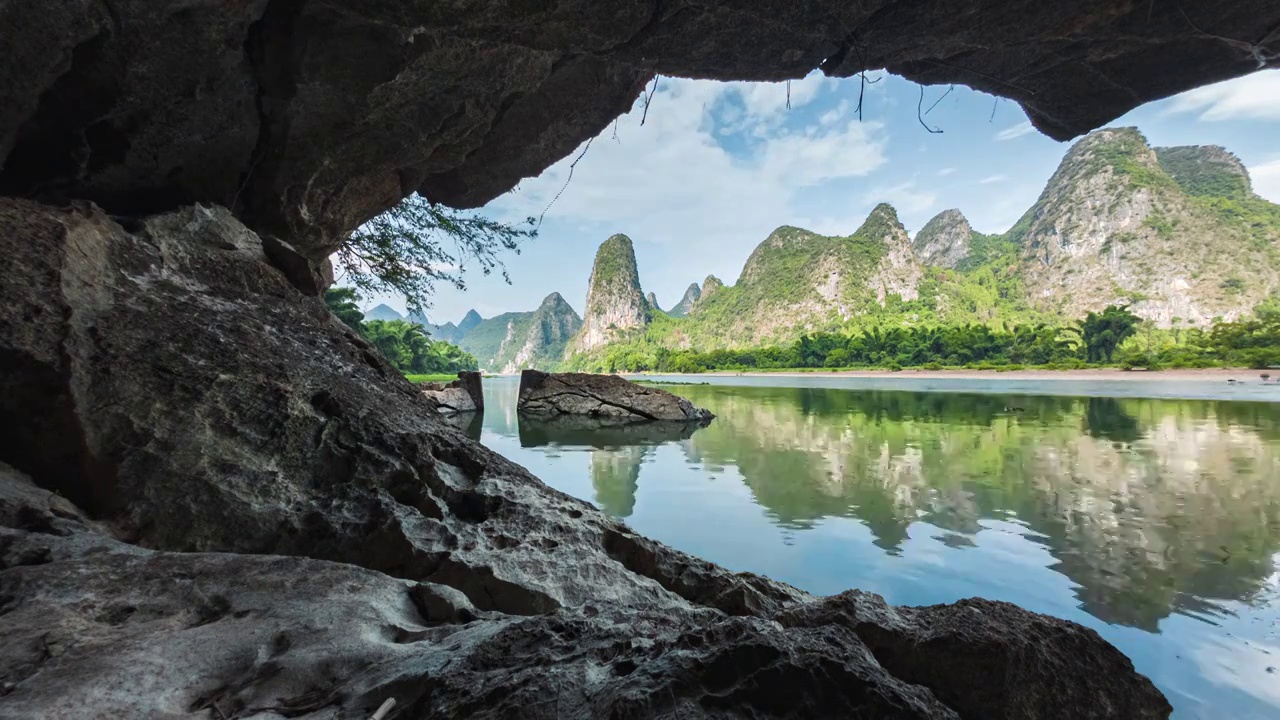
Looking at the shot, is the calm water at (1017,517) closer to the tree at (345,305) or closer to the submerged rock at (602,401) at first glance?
the submerged rock at (602,401)

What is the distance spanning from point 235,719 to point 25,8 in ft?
13.4

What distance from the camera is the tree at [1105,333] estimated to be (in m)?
48.4

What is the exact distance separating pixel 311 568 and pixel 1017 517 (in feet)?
21.5

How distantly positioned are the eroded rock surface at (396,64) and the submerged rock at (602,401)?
9945 millimetres

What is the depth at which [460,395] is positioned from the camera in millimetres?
16453

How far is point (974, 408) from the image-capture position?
1694 centimetres

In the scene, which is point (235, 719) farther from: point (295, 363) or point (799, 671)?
point (295, 363)

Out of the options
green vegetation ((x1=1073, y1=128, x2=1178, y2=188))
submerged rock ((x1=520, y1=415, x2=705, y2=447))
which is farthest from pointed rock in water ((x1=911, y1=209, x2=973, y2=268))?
submerged rock ((x1=520, y1=415, x2=705, y2=447))

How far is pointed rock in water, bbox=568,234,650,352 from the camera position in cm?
12388

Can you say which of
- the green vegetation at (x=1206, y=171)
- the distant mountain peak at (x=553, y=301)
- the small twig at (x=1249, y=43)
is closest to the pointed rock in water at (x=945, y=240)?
the green vegetation at (x=1206, y=171)

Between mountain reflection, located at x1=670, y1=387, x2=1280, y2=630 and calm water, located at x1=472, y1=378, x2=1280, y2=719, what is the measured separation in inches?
1.1

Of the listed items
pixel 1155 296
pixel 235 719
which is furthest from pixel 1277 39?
pixel 1155 296

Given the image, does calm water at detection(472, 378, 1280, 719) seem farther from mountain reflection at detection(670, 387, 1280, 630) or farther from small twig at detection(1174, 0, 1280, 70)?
small twig at detection(1174, 0, 1280, 70)

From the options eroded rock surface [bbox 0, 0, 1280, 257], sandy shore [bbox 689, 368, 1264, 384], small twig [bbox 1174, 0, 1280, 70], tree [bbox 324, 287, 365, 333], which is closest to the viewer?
eroded rock surface [bbox 0, 0, 1280, 257]
